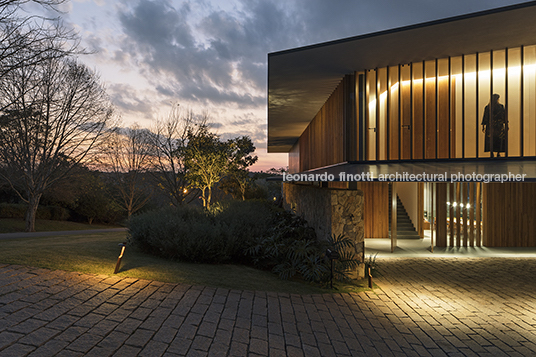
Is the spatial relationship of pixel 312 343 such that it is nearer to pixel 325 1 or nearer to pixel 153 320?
pixel 153 320

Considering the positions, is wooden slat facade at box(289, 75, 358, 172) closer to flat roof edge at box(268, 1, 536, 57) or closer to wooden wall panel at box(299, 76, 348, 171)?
wooden wall panel at box(299, 76, 348, 171)

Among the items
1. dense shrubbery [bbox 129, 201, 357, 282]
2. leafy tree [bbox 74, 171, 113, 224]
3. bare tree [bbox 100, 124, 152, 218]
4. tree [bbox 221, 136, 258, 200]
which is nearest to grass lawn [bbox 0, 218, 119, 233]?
leafy tree [bbox 74, 171, 113, 224]

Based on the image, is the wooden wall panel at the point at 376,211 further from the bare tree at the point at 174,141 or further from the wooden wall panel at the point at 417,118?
the bare tree at the point at 174,141

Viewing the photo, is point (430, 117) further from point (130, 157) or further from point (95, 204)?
point (95, 204)

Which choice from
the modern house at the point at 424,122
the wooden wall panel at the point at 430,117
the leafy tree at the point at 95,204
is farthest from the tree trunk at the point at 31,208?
the wooden wall panel at the point at 430,117

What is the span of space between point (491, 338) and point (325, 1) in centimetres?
1233

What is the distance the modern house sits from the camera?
656 cm

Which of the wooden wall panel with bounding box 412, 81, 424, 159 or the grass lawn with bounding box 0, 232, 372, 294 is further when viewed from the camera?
the wooden wall panel with bounding box 412, 81, 424, 159

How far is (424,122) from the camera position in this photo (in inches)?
301

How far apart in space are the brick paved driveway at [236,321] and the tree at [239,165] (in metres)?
13.6

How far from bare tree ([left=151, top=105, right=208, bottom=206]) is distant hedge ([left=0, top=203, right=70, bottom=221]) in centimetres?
883

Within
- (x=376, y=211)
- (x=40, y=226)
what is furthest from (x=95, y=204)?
(x=376, y=211)

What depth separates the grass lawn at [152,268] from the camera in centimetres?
470

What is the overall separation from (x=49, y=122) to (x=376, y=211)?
14928 mm
